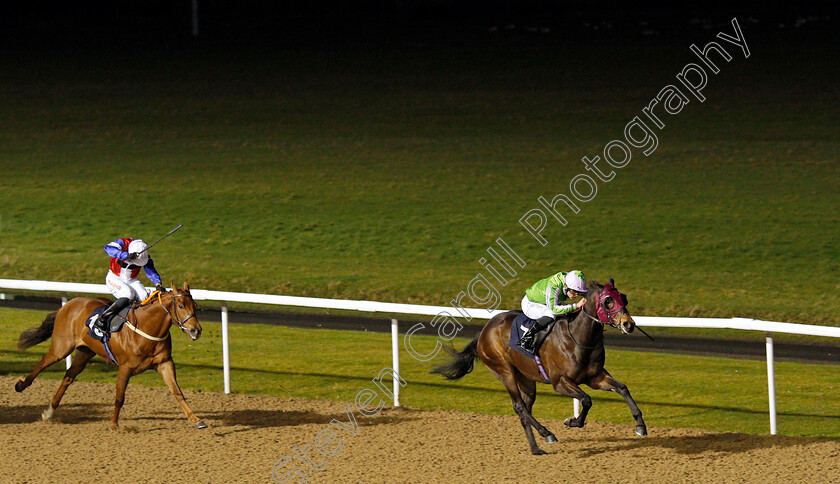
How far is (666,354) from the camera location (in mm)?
11547

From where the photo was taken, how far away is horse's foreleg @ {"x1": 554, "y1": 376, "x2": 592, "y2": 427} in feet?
22.4

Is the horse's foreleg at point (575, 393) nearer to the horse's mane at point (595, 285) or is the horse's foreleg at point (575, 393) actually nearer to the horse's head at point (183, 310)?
the horse's mane at point (595, 285)

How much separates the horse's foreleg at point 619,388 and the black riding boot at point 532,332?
45 cm

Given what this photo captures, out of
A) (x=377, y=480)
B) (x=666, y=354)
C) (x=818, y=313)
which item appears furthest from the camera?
(x=818, y=313)

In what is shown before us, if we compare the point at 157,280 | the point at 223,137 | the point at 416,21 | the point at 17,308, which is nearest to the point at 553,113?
the point at 223,137

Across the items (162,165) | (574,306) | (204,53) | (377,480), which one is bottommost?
(377,480)

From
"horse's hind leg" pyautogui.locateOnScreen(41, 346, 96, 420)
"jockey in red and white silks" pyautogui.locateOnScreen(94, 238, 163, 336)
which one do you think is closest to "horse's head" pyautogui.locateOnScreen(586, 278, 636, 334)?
"jockey in red and white silks" pyautogui.locateOnScreen(94, 238, 163, 336)

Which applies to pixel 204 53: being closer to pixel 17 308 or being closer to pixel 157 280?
pixel 17 308

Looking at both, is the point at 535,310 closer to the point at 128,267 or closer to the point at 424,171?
the point at 128,267

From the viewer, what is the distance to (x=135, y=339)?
7.94 metres

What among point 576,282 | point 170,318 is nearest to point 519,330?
point 576,282

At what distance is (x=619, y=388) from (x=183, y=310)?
9.49 ft

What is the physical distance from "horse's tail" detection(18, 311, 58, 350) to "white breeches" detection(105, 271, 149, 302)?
0.64 m

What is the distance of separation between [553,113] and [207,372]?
623 inches
